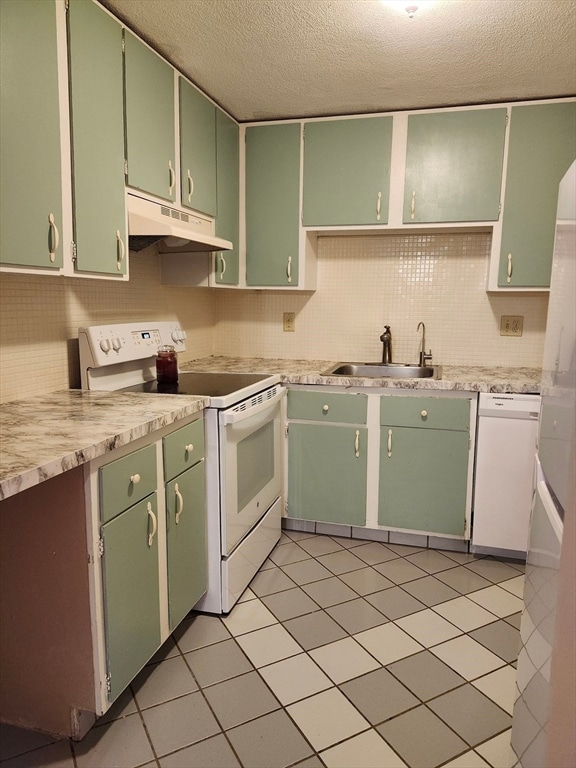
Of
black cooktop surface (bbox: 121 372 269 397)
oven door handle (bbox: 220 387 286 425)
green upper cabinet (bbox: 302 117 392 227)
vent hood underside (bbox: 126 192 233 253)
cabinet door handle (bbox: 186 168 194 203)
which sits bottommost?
oven door handle (bbox: 220 387 286 425)

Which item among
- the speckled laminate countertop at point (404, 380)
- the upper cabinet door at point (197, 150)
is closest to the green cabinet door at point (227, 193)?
the upper cabinet door at point (197, 150)

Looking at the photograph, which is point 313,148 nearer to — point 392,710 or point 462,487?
point 462,487

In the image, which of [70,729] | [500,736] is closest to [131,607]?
[70,729]

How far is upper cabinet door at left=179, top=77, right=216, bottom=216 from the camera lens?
7.81ft

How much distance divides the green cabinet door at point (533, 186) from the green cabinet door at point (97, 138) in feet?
6.16

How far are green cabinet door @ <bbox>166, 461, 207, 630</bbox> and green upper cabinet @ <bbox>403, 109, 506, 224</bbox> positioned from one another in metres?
1.82

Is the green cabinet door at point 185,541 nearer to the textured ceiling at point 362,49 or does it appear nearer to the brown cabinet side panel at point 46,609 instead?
the brown cabinet side panel at point 46,609

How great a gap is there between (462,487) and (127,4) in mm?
2440

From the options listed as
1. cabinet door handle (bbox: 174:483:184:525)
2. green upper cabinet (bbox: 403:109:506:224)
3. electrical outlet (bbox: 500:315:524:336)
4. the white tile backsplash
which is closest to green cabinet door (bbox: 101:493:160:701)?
cabinet door handle (bbox: 174:483:184:525)

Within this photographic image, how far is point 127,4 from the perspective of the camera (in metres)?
1.83

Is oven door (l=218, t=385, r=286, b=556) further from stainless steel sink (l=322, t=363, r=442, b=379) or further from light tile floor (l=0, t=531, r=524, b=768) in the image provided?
stainless steel sink (l=322, t=363, r=442, b=379)

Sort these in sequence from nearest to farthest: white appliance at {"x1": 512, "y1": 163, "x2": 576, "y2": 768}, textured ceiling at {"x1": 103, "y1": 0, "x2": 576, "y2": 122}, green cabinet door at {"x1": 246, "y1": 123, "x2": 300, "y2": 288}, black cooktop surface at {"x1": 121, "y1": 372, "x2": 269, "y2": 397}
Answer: white appliance at {"x1": 512, "y1": 163, "x2": 576, "y2": 768} < textured ceiling at {"x1": 103, "y1": 0, "x2": 576, "y2": 122} < black cooktop surface at {"x1": 121, "y1": 372, "x2": 269, "y2": 397} < green cabinet door at {"x1": 246, "y1": 123, "x2": 300, "y2": 288}

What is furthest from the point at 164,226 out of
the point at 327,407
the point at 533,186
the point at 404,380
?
the point at 533,186

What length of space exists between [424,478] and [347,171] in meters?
1.67
